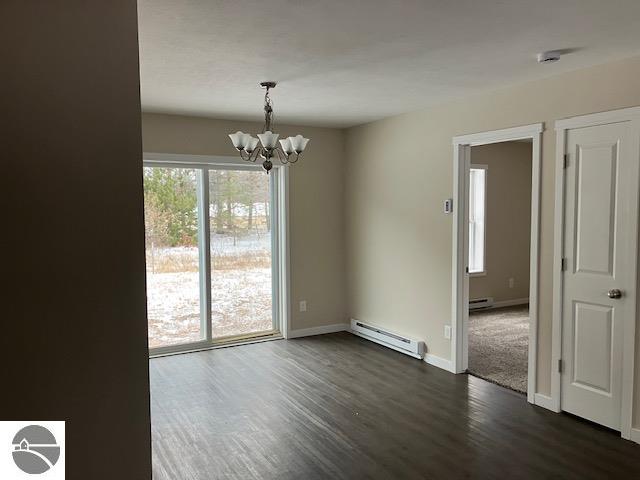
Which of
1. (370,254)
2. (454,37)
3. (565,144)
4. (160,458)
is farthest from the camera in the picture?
(370,254)

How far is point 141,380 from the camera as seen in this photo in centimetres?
199

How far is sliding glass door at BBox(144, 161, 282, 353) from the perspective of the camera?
17.7 feet

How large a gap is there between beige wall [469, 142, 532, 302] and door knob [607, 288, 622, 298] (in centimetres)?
399

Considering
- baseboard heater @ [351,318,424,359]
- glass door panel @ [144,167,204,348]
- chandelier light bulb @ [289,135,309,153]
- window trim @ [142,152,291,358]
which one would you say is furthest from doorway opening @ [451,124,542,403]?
glass door panel @ [144,167,204,348]

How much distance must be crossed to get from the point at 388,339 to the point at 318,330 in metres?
1.03

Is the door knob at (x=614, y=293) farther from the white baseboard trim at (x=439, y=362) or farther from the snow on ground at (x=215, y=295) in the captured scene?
the snow on ground at (x=215, y=295)

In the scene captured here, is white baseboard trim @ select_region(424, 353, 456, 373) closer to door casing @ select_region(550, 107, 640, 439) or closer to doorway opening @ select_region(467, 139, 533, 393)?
door casing @ select_region(550, 107, 640, 439)

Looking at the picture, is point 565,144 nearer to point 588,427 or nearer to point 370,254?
point 588,427

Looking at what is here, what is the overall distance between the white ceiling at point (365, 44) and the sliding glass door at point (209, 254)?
Result: 128 centimetres

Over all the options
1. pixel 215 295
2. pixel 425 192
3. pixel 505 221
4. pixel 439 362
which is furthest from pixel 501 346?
pixel 215 295

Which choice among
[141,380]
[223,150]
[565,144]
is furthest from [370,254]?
[141,380]

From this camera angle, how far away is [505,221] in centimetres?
773

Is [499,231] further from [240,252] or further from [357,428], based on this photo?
[357,428]

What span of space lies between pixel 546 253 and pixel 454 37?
188cm
